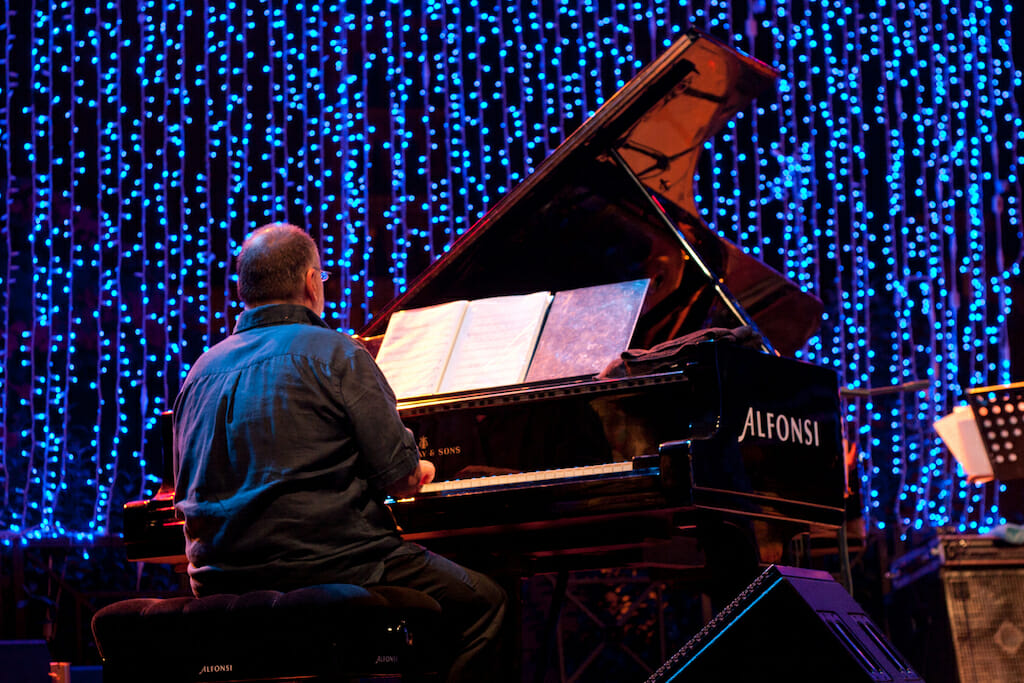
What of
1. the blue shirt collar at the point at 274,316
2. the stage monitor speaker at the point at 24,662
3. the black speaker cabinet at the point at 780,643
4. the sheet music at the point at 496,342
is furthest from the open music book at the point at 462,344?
the stage monitor speaker at the point at 24,662

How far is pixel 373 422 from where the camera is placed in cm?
199

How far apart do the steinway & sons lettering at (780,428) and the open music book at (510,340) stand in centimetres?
38

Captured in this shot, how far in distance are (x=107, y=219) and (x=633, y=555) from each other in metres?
4.05

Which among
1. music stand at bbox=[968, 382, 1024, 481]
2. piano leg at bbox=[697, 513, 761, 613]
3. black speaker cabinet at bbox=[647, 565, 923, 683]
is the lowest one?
black speaker cabinet at bbox=[647, 565, 923, 683]

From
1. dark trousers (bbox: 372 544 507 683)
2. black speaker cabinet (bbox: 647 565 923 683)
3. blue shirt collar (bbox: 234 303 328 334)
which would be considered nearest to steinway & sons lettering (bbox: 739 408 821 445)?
black speaker cabinet (bbox: 647 565 923 683)

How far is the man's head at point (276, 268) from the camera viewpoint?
2115 mm

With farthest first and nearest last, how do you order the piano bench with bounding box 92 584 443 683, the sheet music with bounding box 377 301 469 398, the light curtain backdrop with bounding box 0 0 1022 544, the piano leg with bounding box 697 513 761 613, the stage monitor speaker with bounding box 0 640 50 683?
the light curtain backdrop with bounding box 0 0 1022 544, the stage monitor speaker with bounding box 0 640 50 683, the sheet music with bounding box 377 301 469 398, the piano leg with bounding box 697 513 761 613, the piano bench with bounding box 92 584 443 683

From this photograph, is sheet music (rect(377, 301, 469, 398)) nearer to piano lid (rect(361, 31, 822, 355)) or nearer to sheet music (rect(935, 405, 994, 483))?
piano lid (rect(361, 31, 822, 355))

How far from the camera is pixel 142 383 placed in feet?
18.4

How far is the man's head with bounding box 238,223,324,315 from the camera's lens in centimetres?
212

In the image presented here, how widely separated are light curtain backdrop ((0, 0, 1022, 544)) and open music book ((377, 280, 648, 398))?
2.67 meters

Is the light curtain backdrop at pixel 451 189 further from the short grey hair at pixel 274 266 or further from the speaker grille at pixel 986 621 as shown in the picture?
the short grey hair at pixel 274 266

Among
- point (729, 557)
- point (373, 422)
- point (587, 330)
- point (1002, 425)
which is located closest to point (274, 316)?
point (373, 422)

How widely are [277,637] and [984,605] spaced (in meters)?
2.28
